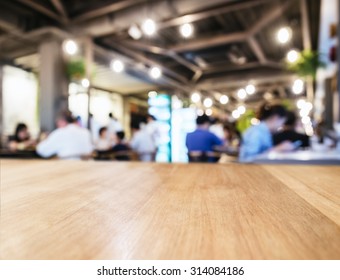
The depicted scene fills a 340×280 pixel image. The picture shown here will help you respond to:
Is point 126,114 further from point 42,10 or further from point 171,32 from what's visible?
point 42,10

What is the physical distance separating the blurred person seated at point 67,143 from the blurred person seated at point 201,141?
57.5 inches

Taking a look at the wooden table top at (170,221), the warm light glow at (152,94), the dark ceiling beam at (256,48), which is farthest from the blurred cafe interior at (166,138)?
the dark ceiling beam at (256,48)

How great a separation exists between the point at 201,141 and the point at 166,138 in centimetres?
585

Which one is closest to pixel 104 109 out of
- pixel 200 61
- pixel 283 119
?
pixel 200 61

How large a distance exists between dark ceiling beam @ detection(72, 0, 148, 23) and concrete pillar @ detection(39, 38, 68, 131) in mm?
785

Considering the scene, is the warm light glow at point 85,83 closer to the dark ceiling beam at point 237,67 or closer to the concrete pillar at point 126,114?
the dark ceiling beam at point 237,67

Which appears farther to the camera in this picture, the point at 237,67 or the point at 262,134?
the point at 237,67

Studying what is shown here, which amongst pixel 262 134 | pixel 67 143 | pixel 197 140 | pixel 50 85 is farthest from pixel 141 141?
pixel 262 134

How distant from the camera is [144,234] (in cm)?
32

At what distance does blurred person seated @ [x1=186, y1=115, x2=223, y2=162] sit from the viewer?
13.4 ft

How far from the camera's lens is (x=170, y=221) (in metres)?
0.36

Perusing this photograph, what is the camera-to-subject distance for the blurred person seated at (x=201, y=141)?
4.07 metres
